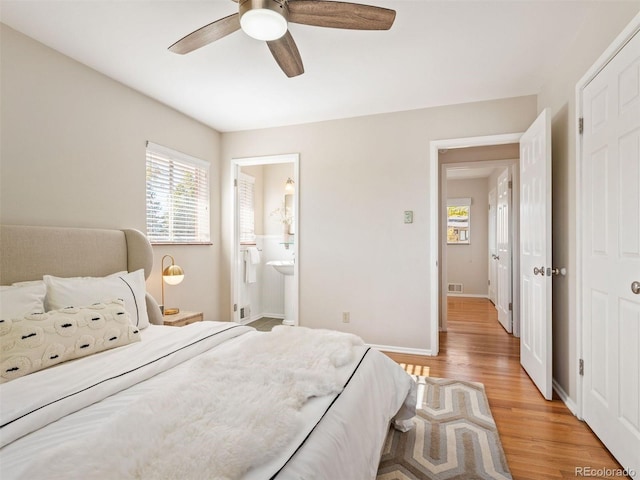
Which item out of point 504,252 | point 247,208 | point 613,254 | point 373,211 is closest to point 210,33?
point 373,211

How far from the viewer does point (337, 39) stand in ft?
7.74

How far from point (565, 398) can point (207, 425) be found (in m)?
2.61

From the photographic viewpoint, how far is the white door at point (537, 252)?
2498mm

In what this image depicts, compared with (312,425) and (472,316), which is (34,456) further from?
(472,316)

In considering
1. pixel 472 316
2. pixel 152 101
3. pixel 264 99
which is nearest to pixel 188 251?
pixel 152 101

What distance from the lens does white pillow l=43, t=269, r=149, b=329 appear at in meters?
1.98

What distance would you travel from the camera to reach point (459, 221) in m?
7.39

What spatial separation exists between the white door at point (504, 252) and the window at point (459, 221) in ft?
6.35

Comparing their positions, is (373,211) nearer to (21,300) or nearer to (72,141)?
(72,141)

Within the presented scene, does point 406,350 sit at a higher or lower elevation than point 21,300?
lower

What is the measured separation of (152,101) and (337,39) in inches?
78.4

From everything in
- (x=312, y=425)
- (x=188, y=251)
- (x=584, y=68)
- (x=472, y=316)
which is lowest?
(x=472, y=316)

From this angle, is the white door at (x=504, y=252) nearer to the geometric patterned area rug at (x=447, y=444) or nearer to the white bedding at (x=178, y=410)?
the geometric patterned area rug at (x=447, y=444)

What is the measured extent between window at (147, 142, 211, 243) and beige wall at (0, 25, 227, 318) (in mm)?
114
